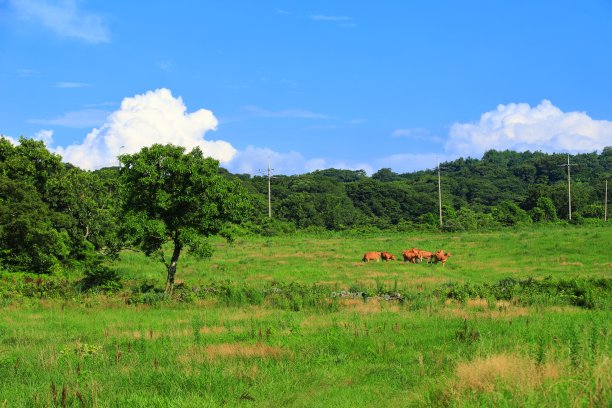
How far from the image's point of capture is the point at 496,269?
37.2 metres

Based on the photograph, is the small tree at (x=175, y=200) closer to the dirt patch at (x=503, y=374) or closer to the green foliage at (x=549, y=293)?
the green foliage at (x=549, y=293)

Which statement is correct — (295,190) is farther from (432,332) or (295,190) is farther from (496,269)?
(432,332)

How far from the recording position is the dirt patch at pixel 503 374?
25.1ft

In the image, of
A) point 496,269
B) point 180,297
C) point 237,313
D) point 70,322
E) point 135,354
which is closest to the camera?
point 135,354

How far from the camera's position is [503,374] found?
806 centimetres

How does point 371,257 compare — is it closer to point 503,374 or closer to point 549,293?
point 549,293

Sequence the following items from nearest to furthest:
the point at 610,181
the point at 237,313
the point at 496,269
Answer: the point at 237,313 → the point at 496,269 → the point at 610,181

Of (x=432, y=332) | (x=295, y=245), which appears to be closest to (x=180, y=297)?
(x=432, y=332)

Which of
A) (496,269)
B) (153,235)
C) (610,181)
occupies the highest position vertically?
(610,181)

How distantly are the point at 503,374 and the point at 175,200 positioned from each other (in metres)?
20.4

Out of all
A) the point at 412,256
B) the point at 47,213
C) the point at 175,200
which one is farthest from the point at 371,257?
the point at 47,213

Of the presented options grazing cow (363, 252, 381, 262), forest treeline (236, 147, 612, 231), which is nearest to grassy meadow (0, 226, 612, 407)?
grazing cow (363, 252, 381, 262)

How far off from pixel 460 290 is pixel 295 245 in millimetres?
35948

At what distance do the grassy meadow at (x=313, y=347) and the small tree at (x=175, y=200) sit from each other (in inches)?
109
